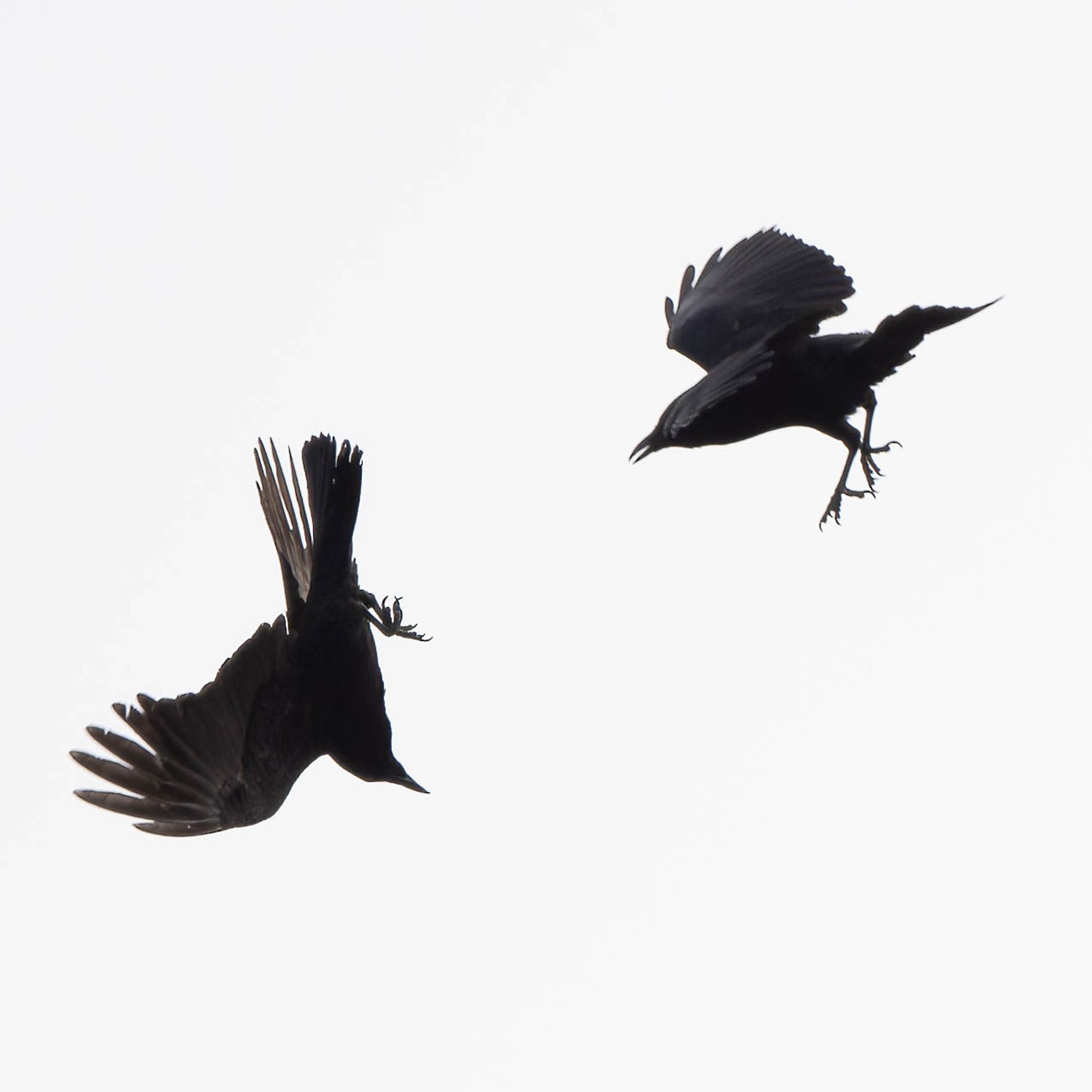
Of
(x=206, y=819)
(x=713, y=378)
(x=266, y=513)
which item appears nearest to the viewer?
(x=713, y=378)

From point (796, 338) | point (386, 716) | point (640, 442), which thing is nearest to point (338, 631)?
point (386, 716)

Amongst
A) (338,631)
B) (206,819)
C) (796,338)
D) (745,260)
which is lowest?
(206,819)

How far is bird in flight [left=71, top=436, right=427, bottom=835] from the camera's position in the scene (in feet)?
26.0

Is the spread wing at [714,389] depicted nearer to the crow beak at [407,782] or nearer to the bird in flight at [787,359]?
the bird in flight at [787,359]

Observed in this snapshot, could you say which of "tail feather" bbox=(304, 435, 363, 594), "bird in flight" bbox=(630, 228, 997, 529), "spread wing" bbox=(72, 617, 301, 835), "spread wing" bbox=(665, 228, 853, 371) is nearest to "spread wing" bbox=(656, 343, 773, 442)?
"bird in flight" bbox=(630, 228, 997, 529)

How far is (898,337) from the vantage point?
739 cm

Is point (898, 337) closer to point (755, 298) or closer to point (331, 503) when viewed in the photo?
point (755, 298)

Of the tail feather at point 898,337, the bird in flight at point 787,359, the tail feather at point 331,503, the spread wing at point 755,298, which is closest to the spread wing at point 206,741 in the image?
the tail feather at point 331,503

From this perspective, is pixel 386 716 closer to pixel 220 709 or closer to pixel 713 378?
pixel 220 709

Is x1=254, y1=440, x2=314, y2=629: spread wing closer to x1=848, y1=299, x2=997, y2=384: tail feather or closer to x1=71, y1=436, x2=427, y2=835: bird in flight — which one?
x1=71, y1=436, x2=427, y2=835: bird in flight

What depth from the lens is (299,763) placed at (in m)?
8.05

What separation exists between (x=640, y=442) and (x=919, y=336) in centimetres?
122

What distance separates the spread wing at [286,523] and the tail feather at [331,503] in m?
0.16

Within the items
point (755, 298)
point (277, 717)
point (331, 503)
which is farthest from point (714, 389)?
point (277, 717)
